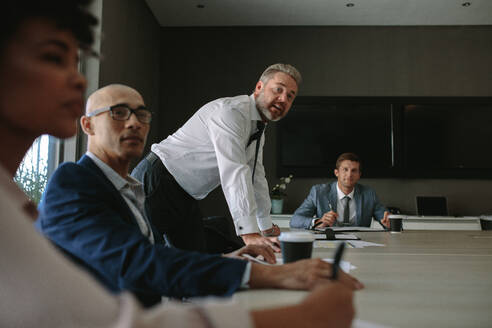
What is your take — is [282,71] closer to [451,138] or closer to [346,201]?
[346,201]

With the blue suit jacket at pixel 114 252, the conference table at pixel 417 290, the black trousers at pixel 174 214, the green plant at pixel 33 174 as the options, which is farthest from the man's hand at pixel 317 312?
the green plant at pixel 33 174

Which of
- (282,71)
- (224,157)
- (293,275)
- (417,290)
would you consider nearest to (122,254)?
(293,275)

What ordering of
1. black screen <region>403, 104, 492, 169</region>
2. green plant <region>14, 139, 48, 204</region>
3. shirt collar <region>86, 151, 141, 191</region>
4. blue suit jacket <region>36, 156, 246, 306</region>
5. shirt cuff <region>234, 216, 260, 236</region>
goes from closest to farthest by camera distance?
blue suit jacket <region>36, 156, 246, 306</region>
shirt collar <region>86, 151, 141, 191</region>
shirt cuff <region>234, 216, 260, 236</region>
green plant <region>14, 139, 48, 204</region>
black screen <region>403, 104, 492, 169</region>

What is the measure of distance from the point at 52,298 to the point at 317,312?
29 cm

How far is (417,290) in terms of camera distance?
0.95 metres

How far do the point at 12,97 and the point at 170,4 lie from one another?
4.21 meters

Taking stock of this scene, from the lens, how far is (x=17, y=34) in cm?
43

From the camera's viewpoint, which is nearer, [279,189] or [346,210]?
[346,210]

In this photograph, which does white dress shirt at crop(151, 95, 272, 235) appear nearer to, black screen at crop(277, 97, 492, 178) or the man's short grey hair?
the man's short grey hair

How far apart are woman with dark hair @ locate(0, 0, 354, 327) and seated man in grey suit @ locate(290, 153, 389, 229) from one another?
9.01 ft

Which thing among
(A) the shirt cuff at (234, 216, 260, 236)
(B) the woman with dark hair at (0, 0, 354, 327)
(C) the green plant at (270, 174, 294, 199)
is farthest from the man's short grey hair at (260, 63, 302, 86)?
(C) the green plant at (270, 174, 294, 199)

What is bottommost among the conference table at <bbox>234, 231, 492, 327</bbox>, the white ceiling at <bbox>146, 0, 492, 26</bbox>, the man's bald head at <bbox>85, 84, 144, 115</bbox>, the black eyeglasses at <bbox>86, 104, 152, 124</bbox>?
the conference table at <bbox>234, 231, 492, 327</bbox>

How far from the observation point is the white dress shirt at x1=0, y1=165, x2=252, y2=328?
37 cm

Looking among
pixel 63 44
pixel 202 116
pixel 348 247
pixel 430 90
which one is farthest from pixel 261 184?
pixel 430 90
